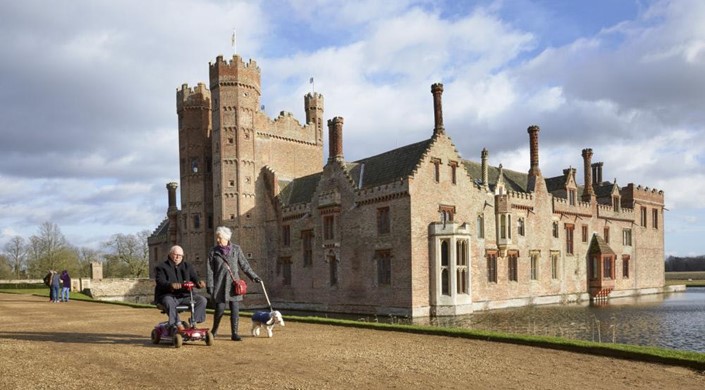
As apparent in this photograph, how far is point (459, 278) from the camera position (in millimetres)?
32219

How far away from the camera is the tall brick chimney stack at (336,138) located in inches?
1430

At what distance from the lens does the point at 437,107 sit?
3375 cm

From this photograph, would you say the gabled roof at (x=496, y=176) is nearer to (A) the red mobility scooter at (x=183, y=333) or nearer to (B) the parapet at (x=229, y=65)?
(B) the parapet at (x=229, y=65)

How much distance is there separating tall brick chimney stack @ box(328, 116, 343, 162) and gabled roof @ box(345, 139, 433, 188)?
3.53 ft

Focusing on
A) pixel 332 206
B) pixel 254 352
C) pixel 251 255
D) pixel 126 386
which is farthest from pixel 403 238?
pixel 126 386

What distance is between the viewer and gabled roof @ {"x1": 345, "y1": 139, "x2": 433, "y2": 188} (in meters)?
33.0

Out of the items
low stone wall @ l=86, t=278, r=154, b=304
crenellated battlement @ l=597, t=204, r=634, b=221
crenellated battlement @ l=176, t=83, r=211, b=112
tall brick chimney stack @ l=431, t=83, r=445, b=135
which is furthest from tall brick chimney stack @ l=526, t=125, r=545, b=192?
low stone wall @ l=86, t=278, r=154, b=304

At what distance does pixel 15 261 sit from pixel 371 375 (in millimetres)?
99057

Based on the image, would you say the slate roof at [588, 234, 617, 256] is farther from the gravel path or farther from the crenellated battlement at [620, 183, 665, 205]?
the gravel path

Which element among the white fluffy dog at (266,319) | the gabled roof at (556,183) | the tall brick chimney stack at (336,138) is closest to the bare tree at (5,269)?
the tall brick chimney stack at (336,138)

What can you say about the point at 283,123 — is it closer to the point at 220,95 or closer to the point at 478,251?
the point at 220,95

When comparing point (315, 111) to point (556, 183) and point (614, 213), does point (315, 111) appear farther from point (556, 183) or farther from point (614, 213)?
point (614, 213)

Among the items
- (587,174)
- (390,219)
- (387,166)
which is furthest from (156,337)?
(587,174)

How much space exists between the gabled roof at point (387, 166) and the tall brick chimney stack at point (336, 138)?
3.53 ft
